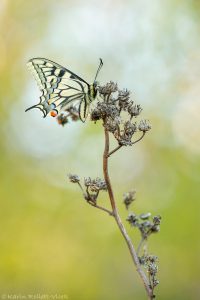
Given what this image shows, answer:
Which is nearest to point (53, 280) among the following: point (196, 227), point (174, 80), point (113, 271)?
point (113, 271)

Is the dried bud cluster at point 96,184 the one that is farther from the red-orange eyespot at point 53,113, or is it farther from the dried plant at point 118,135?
the red-orange eyespot at point 53,113

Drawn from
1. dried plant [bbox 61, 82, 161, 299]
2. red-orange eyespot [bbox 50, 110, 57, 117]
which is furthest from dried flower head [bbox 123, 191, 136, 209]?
red-orange eyespot [bbox 50, 110, 57, 117]

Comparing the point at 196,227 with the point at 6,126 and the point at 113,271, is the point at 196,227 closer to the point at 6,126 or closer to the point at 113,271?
the point at 113,271

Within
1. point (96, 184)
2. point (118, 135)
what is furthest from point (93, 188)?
point (118, 135)

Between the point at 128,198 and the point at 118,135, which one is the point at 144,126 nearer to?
the point at 118,135

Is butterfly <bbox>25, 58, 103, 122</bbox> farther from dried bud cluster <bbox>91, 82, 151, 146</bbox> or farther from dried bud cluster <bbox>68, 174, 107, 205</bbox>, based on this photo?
dried bud cluster <bbox>68, 174, 107, 205</bbox>

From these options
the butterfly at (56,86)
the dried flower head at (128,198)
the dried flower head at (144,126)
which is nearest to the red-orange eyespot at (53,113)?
the butterfly at (56,86)

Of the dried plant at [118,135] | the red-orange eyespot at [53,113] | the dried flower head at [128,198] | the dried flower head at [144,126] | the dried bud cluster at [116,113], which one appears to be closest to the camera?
the dried plant at [118,135]
